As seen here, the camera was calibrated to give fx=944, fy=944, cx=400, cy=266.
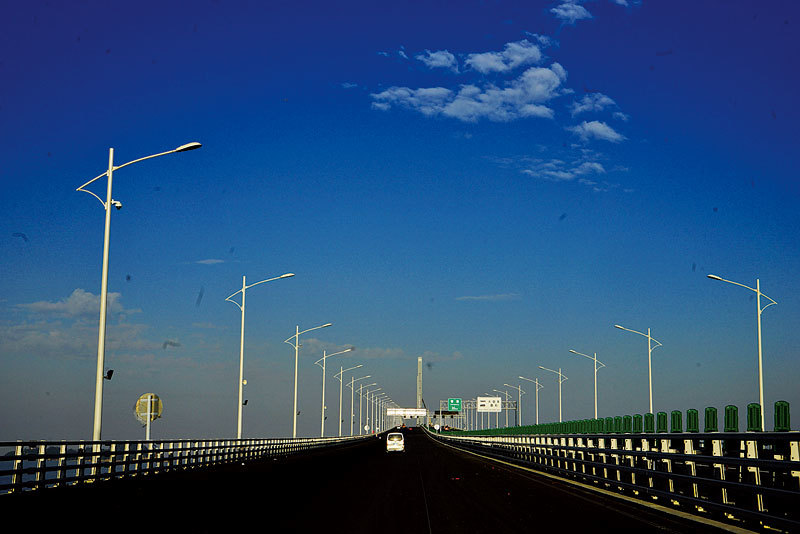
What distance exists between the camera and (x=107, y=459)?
3042 cm

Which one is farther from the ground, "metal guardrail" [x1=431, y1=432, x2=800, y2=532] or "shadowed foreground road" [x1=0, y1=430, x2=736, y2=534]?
"metal guardrail" [x1=431, y1=432, x2=800, y2=532]

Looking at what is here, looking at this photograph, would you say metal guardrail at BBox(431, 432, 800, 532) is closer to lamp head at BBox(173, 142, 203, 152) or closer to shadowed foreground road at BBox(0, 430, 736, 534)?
shadowed foreground road at BBox(0, 430, 736, 534)

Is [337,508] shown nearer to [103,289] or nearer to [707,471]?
[707,471]

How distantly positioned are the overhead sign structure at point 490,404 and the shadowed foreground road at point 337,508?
123232mm

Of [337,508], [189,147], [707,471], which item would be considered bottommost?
[337,508]

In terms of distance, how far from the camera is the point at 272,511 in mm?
18516

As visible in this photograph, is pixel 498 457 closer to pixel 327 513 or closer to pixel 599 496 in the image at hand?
pixel 599 496

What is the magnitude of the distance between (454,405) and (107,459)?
5750 inches

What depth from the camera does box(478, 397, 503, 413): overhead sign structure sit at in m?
151

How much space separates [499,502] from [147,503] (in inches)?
297

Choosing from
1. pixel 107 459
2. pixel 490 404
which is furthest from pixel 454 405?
pixel 107 459

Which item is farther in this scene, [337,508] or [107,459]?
[107,459]

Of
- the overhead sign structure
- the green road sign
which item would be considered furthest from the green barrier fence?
the green road sign

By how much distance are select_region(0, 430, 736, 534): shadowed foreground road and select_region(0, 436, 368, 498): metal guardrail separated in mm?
526
